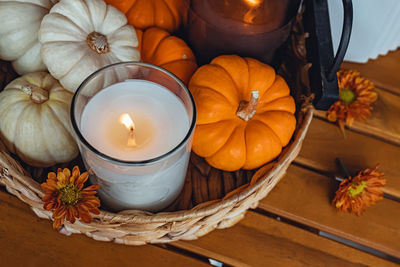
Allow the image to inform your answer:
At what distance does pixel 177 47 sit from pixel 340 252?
0.49m

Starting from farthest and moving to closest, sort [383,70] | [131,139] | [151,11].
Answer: [383,70] < [151,11] < [131,139]

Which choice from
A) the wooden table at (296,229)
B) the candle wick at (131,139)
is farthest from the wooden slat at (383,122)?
Answer: the candle wick at (131,139)

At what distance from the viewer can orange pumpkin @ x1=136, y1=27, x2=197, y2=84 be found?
782 mm

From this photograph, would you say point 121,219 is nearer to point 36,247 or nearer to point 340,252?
point 36,247

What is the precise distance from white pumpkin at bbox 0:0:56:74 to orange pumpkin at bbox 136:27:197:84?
0.19 m

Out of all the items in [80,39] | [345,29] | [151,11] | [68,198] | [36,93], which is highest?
[345,29]

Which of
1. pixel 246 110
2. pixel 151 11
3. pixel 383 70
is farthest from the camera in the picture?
pixel 383 70

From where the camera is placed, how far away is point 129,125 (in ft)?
2.02

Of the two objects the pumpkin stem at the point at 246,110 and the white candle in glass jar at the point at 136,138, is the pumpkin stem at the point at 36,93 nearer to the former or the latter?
the white candle in glass jar at the point at 136,138

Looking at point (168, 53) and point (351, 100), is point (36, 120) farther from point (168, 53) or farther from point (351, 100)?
point (351, 100)

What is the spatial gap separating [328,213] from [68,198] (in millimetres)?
486

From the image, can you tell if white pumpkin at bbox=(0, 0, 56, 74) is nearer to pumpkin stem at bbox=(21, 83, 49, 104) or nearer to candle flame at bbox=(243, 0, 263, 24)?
pumpkin stem at bbox=(21, 83, 49, 104)

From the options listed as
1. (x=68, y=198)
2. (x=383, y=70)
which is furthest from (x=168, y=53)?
(x=383, y=70)

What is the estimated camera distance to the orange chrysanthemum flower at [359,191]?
0.79 meters
